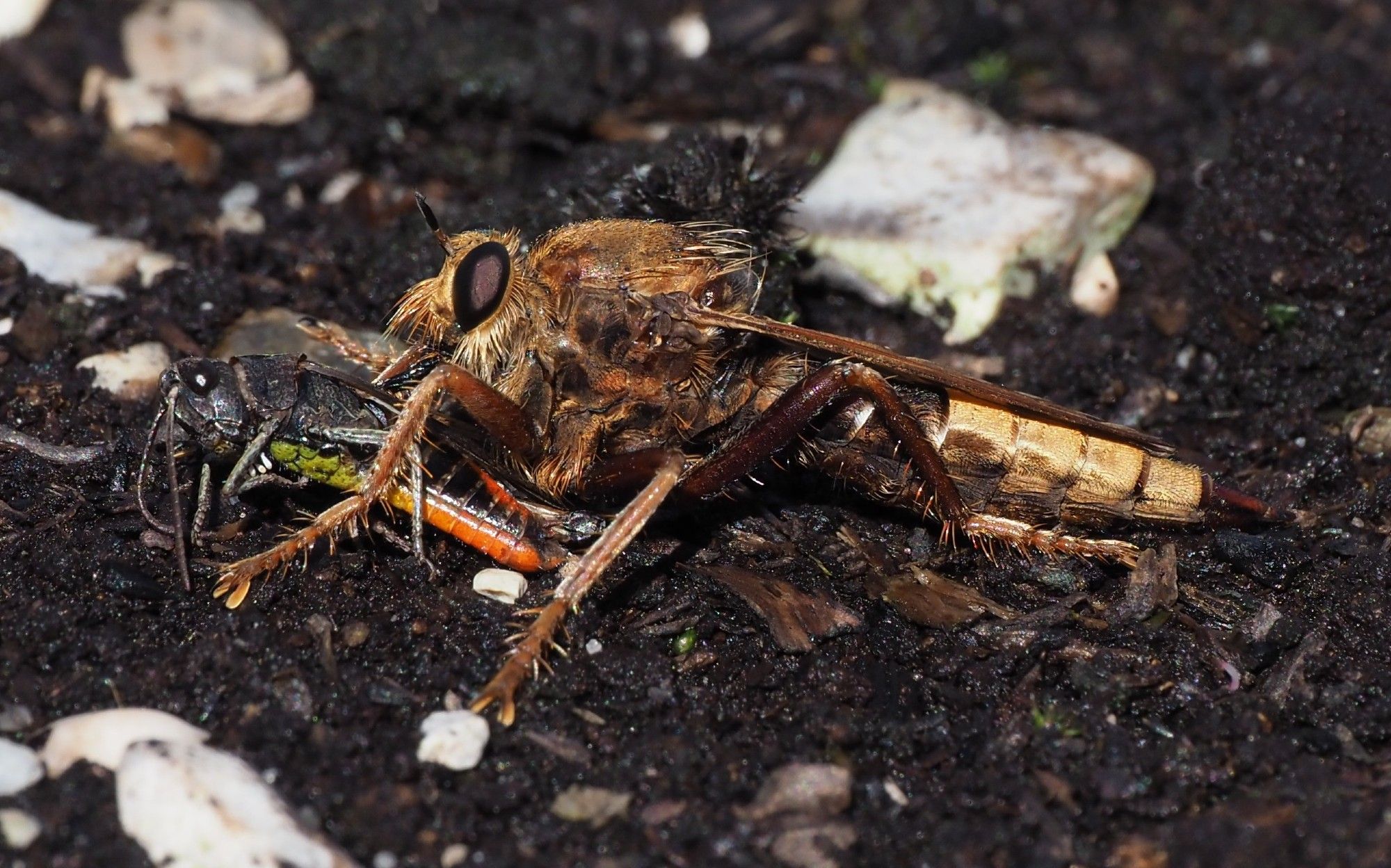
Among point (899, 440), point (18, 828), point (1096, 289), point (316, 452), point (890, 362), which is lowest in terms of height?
point (18, 828)

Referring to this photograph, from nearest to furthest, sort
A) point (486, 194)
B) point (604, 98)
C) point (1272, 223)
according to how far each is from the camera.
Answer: point (1272, 223) → point (486, 194) → point (604, 98)

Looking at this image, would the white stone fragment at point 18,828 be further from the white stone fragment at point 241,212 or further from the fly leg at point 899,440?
the white stone fragment at point 241,212

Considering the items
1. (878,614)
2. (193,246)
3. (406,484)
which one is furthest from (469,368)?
(193,246)

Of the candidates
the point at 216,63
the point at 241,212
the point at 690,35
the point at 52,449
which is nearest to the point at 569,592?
the point at 52,449

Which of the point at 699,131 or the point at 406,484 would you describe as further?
the point at 699,131

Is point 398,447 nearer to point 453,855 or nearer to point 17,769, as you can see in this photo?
point 453,855

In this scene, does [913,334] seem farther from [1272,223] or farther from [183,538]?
[183,538]

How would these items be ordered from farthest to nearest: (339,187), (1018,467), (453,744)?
(339,187) < (1018,467) < (453,744)
